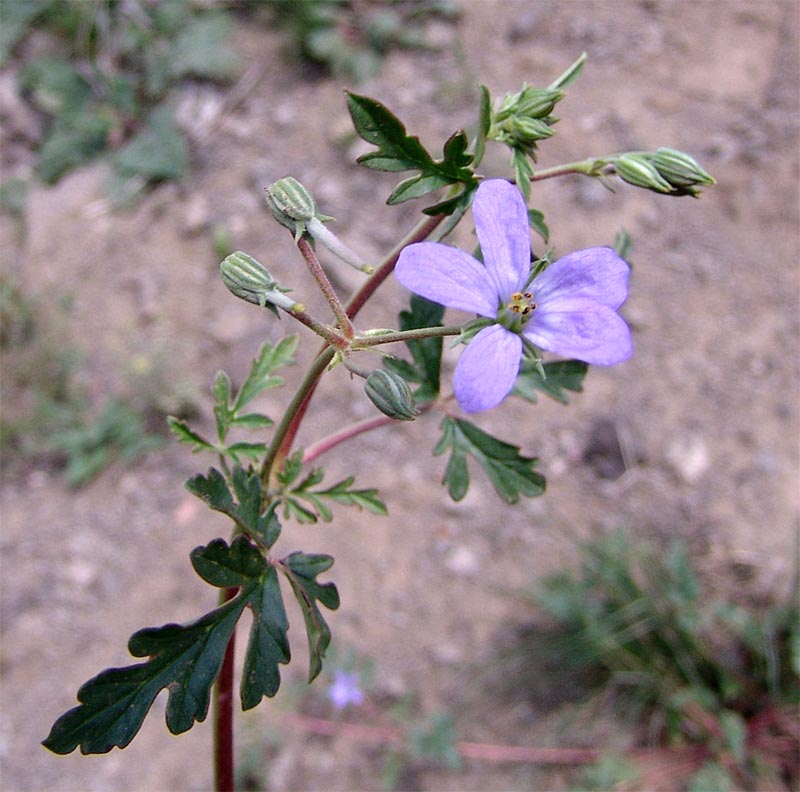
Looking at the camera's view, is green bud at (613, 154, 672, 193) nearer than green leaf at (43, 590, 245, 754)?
No

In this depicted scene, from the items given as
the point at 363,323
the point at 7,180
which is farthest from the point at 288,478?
the point at 7,180

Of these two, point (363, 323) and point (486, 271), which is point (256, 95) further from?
point (486, 271)

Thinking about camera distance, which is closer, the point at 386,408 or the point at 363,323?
the point at 386,408

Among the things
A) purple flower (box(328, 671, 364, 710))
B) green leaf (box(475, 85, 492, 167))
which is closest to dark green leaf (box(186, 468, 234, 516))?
green leaf (box(475, 85, 492, 167))

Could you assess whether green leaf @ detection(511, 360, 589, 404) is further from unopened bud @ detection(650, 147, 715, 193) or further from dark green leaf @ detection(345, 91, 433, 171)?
dark green leaf @ detection(345, 91, 433, 171)

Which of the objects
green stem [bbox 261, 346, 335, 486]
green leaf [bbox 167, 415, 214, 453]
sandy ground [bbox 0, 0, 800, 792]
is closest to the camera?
green stem [bbox 261, 346, 335, 486]
